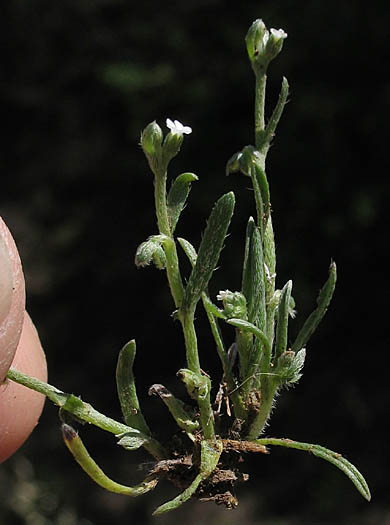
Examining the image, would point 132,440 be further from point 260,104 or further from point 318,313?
point 260,104

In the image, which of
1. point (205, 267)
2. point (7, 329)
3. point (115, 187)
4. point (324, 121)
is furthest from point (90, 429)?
point (205, 267)

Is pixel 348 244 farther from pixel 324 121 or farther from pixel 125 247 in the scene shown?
pixel 125 247

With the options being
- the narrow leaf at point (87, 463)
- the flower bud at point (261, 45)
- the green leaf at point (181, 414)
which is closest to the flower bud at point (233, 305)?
the green leaf at point (181, 414)

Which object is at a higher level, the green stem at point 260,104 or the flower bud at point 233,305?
the green stem at point 260,104

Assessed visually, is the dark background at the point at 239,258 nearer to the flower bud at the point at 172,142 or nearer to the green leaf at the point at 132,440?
the green leaf at the point at 132,440

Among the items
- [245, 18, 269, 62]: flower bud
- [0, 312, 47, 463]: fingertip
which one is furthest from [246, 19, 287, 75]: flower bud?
[0, 312, 47, 463]: fingertip

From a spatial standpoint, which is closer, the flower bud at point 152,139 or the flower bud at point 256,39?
the flower bud at point 152,139

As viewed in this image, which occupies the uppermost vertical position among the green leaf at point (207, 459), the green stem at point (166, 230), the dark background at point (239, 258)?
the green stem at point (166, 230)

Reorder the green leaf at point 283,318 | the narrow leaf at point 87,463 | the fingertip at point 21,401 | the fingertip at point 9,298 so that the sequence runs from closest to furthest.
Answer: the narrow leaf at point 87,463 → the green leaf at point 283,318 → the fingertip at point 9,298 → the fingertip at point 21,401
